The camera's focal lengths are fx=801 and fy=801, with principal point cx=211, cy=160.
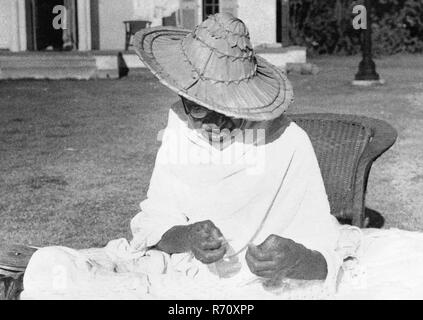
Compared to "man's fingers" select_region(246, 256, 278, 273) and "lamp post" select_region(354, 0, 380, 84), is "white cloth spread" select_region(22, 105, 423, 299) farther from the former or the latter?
"lamp post" select_region(354, 0, 380, 84)

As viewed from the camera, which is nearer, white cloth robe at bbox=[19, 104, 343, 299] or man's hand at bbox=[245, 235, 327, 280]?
man's hand at bbox=[245, 235, 327, 280]

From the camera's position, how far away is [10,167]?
8133 mm

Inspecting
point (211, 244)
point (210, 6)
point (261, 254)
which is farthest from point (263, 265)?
point (210, 6)

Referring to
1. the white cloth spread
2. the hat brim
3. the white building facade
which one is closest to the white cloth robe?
the white cloth spread

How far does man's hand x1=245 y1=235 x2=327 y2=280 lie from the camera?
2727 millimetres

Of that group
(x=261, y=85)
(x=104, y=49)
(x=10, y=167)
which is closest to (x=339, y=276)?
(x=261, y=85)

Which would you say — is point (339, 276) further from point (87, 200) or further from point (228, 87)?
point (87, 200)

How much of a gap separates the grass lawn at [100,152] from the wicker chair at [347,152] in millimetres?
1915

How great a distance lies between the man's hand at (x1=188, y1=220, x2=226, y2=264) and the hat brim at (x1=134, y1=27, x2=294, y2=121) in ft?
1.42

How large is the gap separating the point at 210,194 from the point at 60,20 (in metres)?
17.6

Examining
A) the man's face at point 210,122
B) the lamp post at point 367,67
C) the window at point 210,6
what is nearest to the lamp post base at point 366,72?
the lamp post at point 367,67

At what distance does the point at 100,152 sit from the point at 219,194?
5.94 metres

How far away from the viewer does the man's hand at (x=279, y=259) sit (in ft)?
8.95

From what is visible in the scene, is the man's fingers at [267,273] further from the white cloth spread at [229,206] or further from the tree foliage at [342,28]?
the tree foliage at [342,28]
